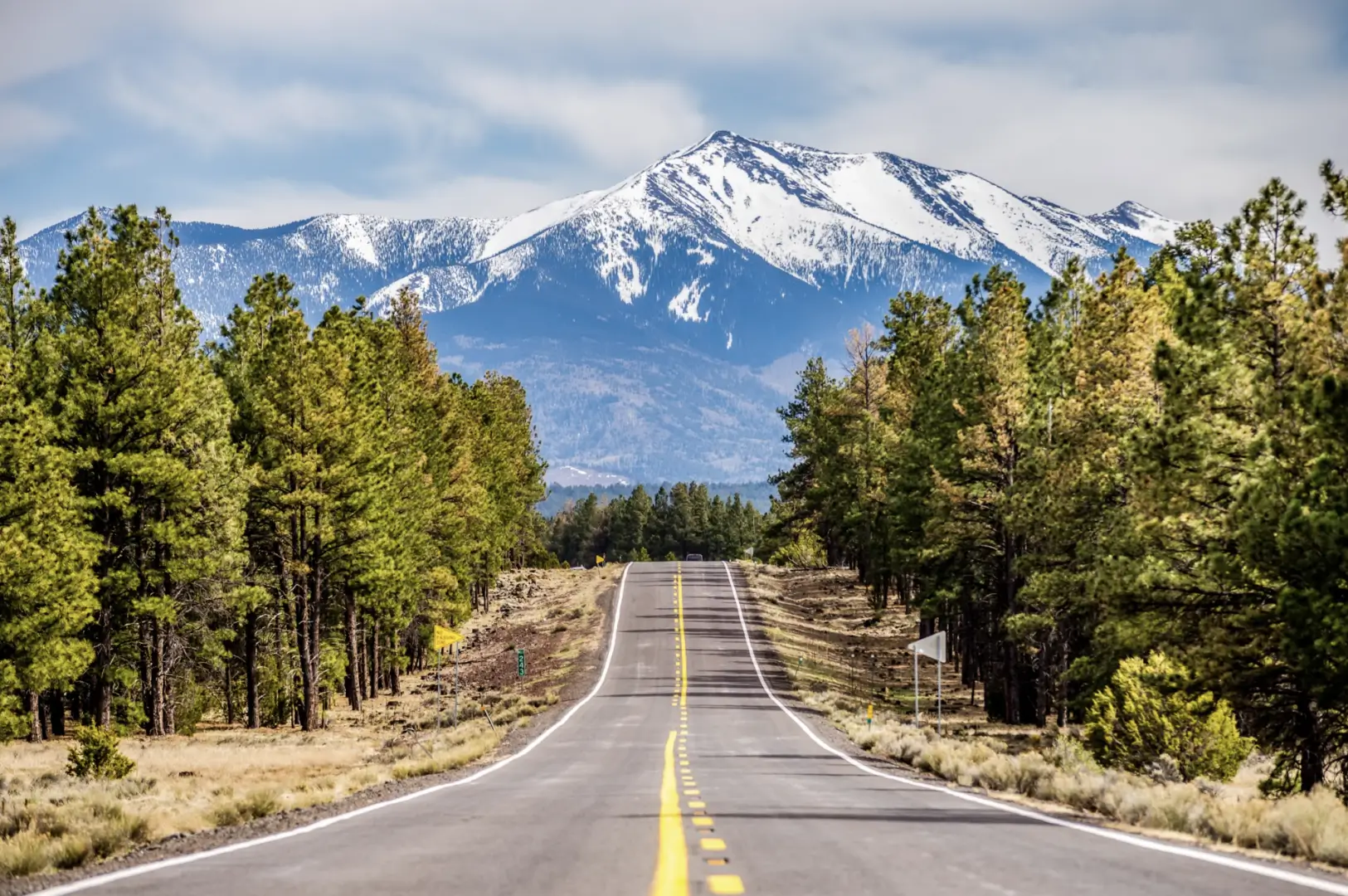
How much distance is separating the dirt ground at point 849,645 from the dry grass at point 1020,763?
5.3 inches

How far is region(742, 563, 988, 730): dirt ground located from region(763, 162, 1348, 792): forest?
2.07 meters

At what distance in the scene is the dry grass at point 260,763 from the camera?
37.9 feet

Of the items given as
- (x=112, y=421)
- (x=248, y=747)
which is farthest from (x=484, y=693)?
(x=112, y=421)

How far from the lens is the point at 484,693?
1892 inches

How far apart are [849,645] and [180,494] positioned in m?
39.6

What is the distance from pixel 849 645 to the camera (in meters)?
62.0

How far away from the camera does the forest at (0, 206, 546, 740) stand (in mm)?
27328

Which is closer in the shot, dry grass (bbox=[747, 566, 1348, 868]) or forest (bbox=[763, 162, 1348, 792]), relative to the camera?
dry grass (bbox=[747, 566, 1348, 868])

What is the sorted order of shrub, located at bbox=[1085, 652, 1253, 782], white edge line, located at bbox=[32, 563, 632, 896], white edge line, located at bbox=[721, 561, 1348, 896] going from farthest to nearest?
shrub, located at bbox=[1085, 652, 1253, 782]
white edge line, located at bbox=[32, 563, 632, 896]
white edge line, located at bbox=[721, 561, 1348, 896]

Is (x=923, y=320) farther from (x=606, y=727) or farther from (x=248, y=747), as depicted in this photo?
(x=248, y=747)

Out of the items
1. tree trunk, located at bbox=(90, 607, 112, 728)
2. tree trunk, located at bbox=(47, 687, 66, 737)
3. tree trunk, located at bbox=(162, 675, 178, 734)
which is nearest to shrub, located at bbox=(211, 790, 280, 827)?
tree trunk, located at bbox=(90, 607, 112, 728)

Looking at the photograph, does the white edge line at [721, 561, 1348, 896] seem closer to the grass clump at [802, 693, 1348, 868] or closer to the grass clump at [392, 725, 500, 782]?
the grass clump at [802, 693, 1348, 868]

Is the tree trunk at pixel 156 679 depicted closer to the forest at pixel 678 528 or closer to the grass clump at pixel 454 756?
the grass clump at pixel 454 756

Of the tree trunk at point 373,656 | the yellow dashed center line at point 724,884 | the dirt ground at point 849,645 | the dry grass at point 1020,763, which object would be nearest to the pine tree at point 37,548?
the dry grass at point 1020,763
